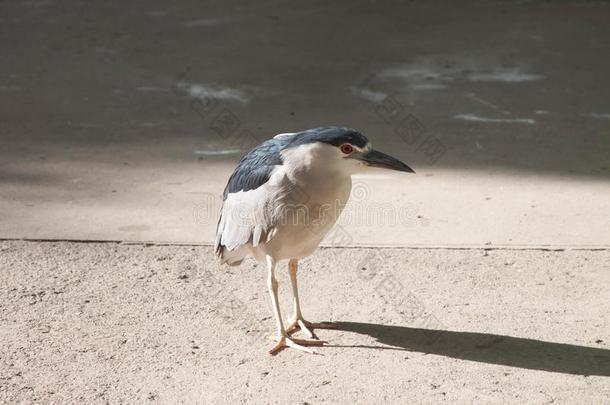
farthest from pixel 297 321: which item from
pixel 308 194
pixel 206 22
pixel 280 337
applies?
pixel 206 22

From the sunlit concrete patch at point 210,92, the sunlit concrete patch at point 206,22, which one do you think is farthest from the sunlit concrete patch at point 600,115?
the sunlit concrete patch at point 206,22

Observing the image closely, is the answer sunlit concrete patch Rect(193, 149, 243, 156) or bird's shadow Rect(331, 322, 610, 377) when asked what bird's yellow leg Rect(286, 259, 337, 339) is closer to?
bird's shadow Rect(331, 322, 610, 377)

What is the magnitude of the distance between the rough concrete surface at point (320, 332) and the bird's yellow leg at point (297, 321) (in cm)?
7

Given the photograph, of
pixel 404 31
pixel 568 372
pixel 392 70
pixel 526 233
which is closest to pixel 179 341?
pixel 568 372

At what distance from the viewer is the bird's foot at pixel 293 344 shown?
4555 millimetres

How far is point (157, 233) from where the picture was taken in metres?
5.91

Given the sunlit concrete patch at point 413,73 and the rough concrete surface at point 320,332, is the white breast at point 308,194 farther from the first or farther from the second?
the sunlit concrete patch at point 413,73

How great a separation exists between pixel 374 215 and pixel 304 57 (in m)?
4.13

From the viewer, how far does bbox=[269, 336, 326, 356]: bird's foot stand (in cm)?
455

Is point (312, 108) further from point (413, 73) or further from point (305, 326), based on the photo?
point (305, 326)

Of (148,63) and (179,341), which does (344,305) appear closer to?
(179,341)

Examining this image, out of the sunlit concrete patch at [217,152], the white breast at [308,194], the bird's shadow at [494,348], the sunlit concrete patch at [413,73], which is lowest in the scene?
the sunlit concrete patch at [413,73]

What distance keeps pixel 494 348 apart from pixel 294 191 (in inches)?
48.7

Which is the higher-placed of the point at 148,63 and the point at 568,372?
the point at 568,372
